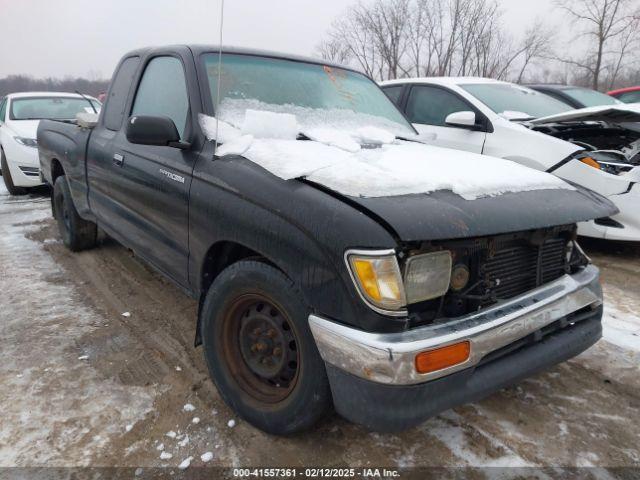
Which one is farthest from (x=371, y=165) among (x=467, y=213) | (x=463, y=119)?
(x=463, y=119)

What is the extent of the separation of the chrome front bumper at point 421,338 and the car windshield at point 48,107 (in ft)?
27.1

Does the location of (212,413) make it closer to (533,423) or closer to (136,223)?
(136,223)

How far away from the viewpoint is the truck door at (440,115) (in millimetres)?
5160

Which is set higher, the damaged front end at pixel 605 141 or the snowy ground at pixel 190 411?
the damaged front end at pixel 605 141

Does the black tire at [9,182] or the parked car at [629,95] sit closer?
the black tire at [9,182]

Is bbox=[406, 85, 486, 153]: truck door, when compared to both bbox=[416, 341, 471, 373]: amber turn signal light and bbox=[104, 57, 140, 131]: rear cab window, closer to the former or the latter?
bbox=[104, 57, 140, 131]: rear cab window

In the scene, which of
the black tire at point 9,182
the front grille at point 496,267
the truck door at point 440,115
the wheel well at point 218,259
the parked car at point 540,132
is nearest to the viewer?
the front grille at point 496,267

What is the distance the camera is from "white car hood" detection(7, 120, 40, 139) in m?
7.74

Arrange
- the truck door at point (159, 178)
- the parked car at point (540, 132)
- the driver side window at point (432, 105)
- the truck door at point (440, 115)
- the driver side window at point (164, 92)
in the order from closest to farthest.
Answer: the truck door at point (159, 178), the driver side window at point (164, 92), the parked car at point (540, 132), the truck door at point (440, 115), the driver side window at point (432, 105)

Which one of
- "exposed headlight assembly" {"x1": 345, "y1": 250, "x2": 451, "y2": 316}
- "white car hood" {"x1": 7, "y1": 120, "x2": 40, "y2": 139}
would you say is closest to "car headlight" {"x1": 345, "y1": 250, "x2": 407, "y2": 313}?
"exposed headlight assembly" {"x1": 345, "y1": 250, "x2": 451, "y2": 316}

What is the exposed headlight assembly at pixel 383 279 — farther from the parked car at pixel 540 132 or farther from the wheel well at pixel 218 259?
the parked car at pixel 540 132

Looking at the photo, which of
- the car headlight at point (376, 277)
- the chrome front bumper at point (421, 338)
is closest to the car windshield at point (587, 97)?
the chrome front bumper at point (421, 338)

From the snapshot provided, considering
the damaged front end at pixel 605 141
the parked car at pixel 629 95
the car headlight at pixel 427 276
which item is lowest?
the car headlight at pixel 427 276

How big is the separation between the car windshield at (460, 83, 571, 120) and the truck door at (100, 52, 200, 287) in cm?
361
